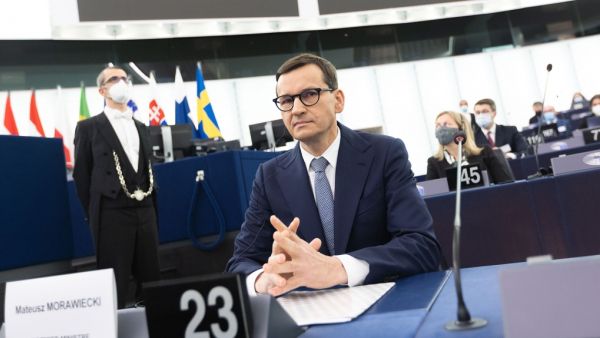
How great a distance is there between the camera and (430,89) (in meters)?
12.5

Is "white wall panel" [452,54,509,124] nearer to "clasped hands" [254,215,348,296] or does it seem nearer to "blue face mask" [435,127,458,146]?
"blue face mask" [435,127,458,146]

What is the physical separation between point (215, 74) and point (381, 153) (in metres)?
10.1

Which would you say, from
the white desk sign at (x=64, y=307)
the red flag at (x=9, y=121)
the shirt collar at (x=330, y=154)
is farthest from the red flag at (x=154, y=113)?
the white desk sign at (x=64, y=307)

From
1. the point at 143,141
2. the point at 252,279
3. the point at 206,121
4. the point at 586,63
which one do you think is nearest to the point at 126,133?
the point at 143,141

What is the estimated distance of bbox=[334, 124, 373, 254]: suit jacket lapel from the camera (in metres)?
1.48

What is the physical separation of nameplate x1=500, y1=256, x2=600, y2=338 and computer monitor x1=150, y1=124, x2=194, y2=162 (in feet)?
13.7

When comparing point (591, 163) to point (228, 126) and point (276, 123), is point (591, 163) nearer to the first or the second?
point (276, 123)

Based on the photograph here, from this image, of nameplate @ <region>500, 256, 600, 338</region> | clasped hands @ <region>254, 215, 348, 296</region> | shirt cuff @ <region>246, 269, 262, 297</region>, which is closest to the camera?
nameplate @ <region>500, 256, 600, 338</region>

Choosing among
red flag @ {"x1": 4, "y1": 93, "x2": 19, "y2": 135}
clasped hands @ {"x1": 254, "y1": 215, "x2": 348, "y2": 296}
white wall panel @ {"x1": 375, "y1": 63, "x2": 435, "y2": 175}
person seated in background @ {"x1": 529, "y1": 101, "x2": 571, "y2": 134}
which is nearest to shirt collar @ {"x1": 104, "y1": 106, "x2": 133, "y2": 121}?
clasped hands @ {"x1": 254, "y1": 215, "x2": 348, "y2": 296}

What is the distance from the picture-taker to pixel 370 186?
4.97ft

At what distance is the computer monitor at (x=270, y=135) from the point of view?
515cm

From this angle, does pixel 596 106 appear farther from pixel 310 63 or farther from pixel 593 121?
pixel 310 63

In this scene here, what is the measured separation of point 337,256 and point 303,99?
575 millimetres

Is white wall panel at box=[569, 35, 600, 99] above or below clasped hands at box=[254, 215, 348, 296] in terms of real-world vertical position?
above
